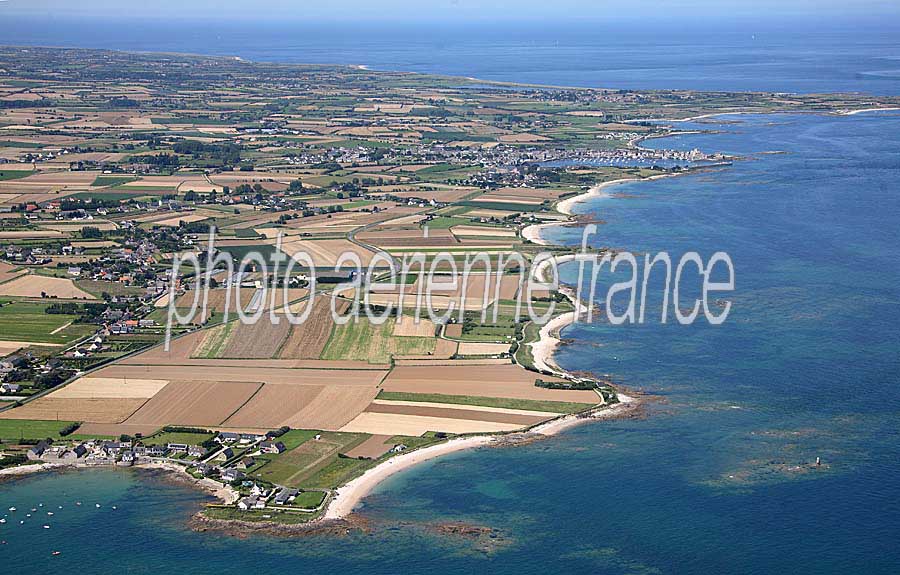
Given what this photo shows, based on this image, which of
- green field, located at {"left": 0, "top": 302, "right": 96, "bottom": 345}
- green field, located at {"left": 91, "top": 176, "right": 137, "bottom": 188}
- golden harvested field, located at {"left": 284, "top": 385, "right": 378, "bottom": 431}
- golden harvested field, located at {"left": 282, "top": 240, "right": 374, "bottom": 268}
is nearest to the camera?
golden harvested field, located at {"left": 284, "top": 385, "right": 378, "bottom": 431}

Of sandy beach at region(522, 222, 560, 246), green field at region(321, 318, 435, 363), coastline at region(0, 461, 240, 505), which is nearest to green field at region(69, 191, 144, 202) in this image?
sandy beach at region(522, 222, 560, 246)

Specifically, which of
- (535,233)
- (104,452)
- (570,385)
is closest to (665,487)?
(570,385)

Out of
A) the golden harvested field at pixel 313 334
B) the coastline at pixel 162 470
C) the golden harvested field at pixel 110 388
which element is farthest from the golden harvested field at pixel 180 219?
the coastline at pixel 162 470

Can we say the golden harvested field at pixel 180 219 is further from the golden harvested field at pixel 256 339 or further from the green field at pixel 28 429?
the green field at pixel 28 429

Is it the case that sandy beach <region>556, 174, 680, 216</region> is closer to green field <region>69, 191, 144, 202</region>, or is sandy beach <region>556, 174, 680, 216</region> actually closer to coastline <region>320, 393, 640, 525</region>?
green field <region>69, 191, 144, 202</region>

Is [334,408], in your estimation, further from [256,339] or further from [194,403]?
[256,339]
